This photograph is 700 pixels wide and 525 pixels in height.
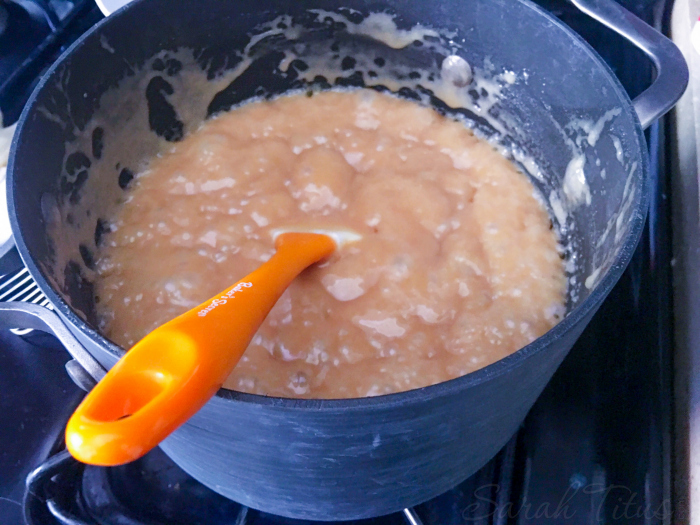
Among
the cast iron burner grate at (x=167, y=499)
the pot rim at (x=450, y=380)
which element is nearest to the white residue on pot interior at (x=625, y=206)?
the pot rim at (x=450, y=380)

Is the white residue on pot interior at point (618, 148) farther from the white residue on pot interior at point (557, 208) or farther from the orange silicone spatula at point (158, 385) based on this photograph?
the orange silicone spatula at point (158, 385)

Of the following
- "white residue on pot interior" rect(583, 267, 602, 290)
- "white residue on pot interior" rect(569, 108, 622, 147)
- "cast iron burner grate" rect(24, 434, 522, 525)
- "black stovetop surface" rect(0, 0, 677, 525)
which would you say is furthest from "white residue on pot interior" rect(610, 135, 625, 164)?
"cast iron burner grate" rect(24, 434, 522, 525)

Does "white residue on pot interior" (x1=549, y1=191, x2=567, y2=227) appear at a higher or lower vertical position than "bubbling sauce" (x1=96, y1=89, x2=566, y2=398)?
lower

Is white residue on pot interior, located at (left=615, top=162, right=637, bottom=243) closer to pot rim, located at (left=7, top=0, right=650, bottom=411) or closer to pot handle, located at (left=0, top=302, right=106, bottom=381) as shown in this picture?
pot rim, located at (left=7, top=0, right=650, bottom=411)

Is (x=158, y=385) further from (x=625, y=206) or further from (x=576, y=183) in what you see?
(x=576, y=183)

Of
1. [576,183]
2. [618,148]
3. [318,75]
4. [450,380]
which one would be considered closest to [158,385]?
[450,380]

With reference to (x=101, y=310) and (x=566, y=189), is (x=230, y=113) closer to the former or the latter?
(x=101, y=310)
